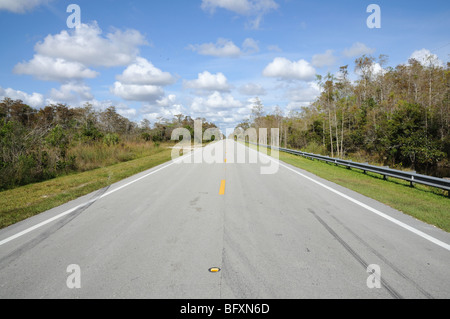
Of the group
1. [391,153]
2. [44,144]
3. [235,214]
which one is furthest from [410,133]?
[44,144]

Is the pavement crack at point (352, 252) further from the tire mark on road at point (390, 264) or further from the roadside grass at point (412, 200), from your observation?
the roadside grass at point (412, 200)

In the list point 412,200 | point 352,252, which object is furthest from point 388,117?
point 352,252

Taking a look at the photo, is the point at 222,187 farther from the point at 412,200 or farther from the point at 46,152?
the point at 46,152

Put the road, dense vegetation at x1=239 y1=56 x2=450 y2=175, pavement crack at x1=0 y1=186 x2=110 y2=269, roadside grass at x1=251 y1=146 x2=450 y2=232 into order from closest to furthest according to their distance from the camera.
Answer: the road
pavement crack at x1=0 y1=186 x2=110 y2=269
roadside grass at x1=251 y1=146 x2=450 y2=232
dense vegetation at x1=239 y1=56 x2=450 y2=175

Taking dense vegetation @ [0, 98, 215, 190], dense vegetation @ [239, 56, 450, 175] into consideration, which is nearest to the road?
dense vegetation @ [0, 98, 215, 190]

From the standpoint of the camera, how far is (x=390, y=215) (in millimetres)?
5762

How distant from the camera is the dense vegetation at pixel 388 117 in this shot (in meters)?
22.3

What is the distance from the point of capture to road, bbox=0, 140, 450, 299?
9.61 ft

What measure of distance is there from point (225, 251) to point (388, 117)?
2988 centimetres

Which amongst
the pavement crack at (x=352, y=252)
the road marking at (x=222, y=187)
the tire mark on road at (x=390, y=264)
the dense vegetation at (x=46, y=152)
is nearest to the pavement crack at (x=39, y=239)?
the road marking at (x=222, y=187)

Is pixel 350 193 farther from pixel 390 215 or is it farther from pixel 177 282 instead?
pixel 177 282

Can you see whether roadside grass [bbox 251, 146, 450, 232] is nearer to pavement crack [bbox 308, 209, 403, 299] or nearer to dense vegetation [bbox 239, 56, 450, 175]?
pavement crack [bbox 308, 209, 403, 299]

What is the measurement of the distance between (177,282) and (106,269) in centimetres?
110

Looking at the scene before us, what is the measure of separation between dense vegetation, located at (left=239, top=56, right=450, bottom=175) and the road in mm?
21070
